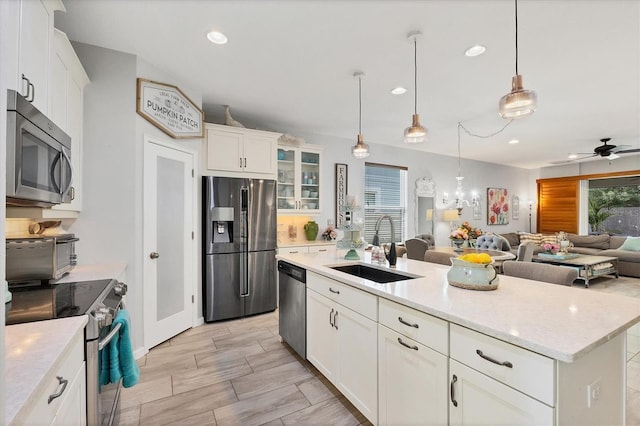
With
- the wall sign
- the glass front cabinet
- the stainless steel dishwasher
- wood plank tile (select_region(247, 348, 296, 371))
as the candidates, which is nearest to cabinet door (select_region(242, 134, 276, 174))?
the glass front cabinet

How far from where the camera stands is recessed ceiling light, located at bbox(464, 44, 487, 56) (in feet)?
8.18

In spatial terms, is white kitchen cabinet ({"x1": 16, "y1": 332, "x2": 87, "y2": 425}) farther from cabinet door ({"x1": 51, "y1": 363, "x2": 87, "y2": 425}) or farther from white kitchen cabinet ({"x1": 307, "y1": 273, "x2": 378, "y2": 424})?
white kitchen cabinet ({"x1": 307, "y1": 273, "x2": 378, "y2": 424})

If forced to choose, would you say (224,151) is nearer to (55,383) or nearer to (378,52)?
(378,52)

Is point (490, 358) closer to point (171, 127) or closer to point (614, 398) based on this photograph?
point (614, 398)

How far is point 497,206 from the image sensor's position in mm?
8117

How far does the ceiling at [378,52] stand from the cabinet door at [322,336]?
2.09 metres

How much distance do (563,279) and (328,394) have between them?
184 cm

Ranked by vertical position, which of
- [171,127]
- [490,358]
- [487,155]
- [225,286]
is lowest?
[225,286]

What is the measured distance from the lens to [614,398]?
1233 millimetres

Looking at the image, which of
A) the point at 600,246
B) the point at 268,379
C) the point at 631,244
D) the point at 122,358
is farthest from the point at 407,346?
the point at 600,246

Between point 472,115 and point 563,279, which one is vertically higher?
point 472,115

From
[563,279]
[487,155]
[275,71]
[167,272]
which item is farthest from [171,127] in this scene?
[487,155]

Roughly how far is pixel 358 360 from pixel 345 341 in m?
0.16

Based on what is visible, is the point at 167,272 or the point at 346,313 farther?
the point at 167,272
